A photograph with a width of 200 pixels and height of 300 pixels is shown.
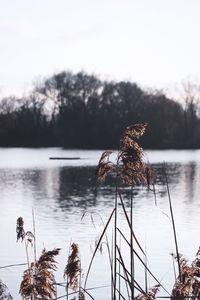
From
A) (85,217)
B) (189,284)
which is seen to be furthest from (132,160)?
(85,217)

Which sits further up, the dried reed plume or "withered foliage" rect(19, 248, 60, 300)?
the dried reed plume

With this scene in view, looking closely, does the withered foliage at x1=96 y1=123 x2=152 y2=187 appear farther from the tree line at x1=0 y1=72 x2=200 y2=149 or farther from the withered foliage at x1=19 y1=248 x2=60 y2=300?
the tree line at x1=0 y1=72 x2=200 y2=149

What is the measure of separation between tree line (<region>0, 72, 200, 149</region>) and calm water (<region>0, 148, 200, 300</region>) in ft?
153

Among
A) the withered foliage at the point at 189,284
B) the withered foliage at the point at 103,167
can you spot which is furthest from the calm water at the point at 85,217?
the withered foliage at the point at 189,284

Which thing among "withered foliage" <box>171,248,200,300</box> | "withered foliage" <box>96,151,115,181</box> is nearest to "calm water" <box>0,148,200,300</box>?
"withered foliage" <box>96,151,115,181</box>

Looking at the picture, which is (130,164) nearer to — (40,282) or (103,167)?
(103,167)

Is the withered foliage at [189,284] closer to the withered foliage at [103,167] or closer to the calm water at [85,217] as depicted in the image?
the withered foliage at [103,167]

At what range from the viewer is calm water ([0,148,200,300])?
1361 centimetres

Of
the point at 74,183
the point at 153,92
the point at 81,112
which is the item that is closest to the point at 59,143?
the point at 81,112

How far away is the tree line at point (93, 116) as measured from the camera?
3575 inches

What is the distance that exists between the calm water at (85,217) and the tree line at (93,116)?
46.5 m

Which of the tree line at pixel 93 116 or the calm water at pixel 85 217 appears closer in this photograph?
the calm water at pixel 85 217

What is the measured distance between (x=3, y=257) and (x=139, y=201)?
14.1 metres

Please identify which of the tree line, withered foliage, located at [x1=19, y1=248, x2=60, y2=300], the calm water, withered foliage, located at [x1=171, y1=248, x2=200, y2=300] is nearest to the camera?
withered foliage, located at [x1=171, y1=248, x2=200, y2=300]
